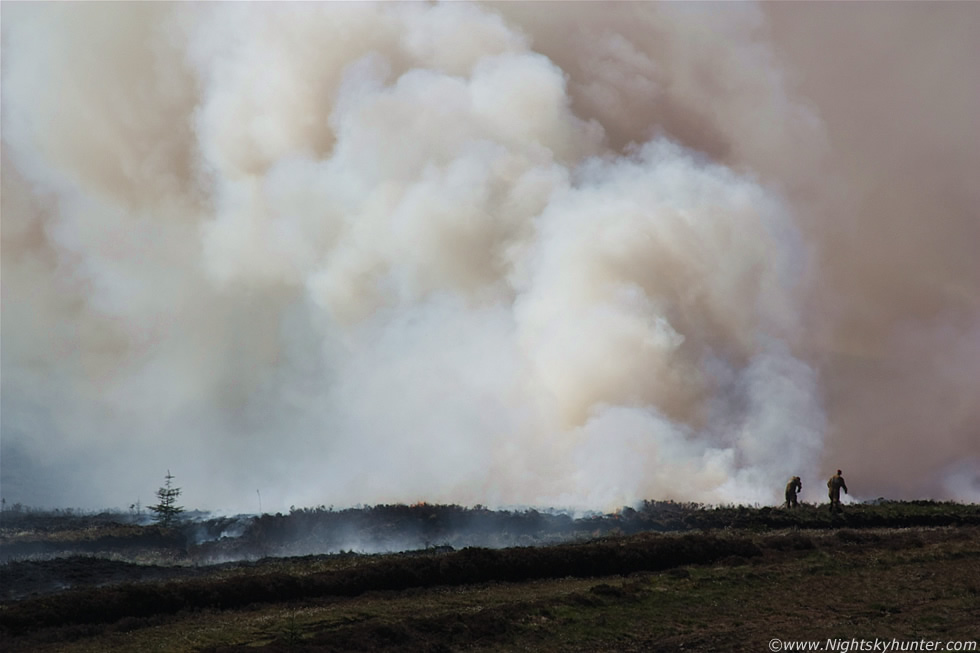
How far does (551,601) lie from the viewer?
3039 cm

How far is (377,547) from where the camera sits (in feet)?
159

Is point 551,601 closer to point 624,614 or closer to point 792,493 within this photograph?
point 624,614

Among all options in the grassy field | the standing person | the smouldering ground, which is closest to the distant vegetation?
the standing person

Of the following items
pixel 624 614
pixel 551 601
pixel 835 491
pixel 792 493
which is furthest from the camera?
pixel 792 493

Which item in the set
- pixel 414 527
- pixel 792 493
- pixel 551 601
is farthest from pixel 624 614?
pixel 792 493

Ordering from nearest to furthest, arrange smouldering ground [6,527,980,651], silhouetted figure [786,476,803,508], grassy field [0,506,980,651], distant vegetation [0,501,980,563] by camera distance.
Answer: smouldering ground [6,527,980,651], grassy field [0,506,980,651], distant vegetation [0,501,980,563], silhouetted figure [786,476,803,508]

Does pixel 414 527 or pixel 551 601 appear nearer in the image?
pixel 551 601

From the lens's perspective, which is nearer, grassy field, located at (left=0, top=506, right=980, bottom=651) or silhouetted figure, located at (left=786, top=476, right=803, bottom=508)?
grassy field, located at (left=0, top=506, right=980, bottom=651)

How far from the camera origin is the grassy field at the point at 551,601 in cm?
2639

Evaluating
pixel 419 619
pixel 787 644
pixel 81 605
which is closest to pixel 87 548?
pixel 81 605

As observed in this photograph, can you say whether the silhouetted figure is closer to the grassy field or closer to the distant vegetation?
the distant vegetation

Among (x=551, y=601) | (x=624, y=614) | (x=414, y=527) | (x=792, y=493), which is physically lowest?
(x=624, y=614)

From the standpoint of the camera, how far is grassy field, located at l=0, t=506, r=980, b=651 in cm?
2639

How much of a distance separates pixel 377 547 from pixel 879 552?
2380 centimetres
